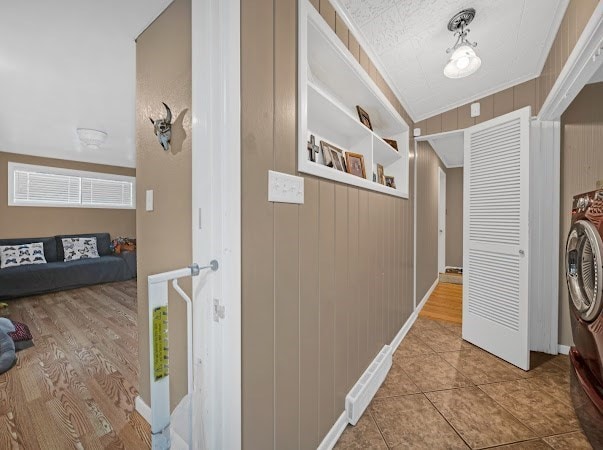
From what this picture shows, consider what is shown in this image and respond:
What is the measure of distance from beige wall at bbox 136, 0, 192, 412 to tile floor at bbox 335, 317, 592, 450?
1144 millimetres

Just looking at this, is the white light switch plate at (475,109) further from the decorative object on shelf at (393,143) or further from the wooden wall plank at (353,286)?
the wooden wall plank at (353,286)

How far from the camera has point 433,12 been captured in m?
1.47

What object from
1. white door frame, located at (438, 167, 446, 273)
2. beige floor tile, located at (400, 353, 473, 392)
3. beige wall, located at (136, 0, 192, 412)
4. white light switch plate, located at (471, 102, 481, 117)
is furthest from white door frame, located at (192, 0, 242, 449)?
white door frame, located at (438, 167, 446, 273)

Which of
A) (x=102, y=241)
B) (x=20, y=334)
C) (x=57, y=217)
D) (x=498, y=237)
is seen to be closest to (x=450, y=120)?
(x=498, y=237)

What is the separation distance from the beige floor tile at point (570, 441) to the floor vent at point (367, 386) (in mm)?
854

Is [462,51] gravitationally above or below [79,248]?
above

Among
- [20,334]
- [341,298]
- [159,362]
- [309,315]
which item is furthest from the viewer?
[20,334]

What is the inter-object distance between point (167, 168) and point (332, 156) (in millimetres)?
898

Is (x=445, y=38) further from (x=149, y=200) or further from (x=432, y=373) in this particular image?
(x=432, y=373)

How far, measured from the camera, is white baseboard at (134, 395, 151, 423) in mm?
1468

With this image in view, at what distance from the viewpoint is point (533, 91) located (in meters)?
2.24

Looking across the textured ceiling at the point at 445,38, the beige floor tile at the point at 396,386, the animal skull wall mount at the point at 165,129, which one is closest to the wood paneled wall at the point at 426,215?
the textured ceiling at the point at 445,38

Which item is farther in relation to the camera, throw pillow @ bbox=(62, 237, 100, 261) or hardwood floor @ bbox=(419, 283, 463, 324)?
throw pillow @ bbox=(62, 237, 100, 261)

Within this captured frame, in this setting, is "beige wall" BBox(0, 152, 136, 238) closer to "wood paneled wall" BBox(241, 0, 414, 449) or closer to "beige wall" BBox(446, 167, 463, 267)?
"wood paneled wall" BBox(241, 0, 414, 449)
